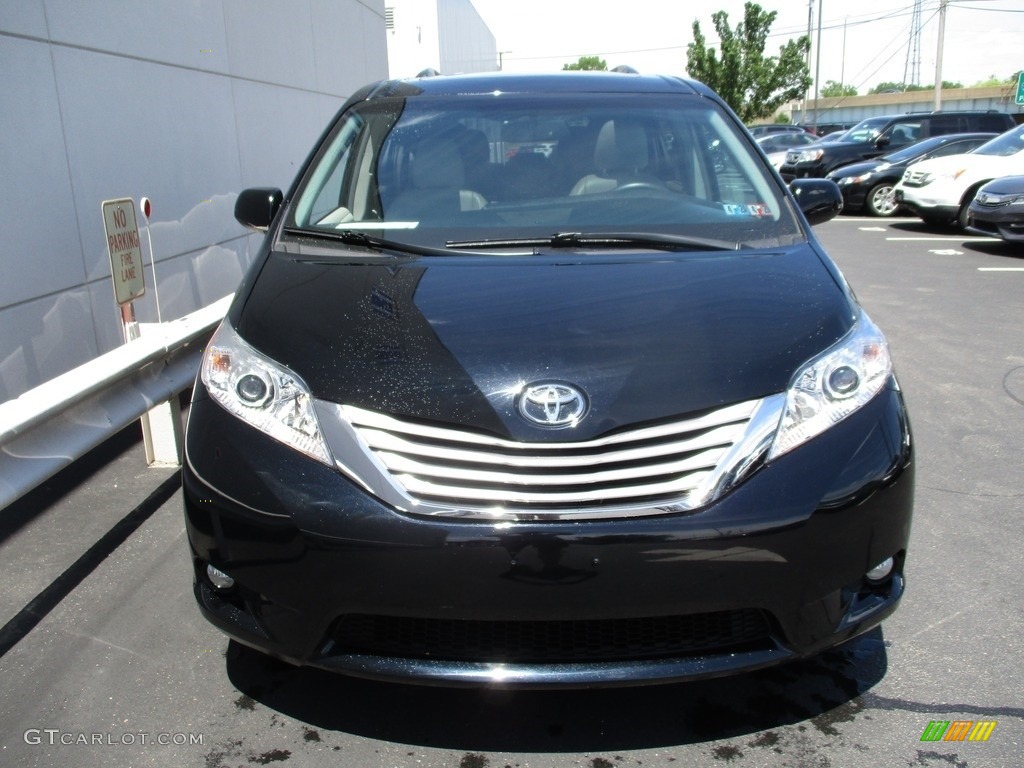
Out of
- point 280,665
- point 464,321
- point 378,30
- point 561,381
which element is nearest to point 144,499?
point 280,665

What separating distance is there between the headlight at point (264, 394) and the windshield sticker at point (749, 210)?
180 centimetres

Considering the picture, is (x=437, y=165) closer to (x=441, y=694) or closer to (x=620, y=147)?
(x=620, y=147)

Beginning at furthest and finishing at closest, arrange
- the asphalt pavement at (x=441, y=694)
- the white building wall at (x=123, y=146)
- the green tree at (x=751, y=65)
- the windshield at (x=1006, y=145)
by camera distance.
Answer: the green tree at (x=751, y=65)
the windshield at (x=1006, y=145)
the white building wall at (x=123, y=146)
the asphalt pavement at (x=441, y=694)

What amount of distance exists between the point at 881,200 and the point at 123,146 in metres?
13.7

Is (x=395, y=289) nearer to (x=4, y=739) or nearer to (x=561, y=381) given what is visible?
(x=561, y=381)

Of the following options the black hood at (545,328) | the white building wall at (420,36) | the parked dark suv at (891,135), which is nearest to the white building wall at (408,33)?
the white building wall at (420,36)

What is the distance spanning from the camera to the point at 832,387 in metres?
2.44

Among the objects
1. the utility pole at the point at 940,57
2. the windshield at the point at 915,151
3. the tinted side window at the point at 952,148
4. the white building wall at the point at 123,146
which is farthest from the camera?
the utility pole at the point at 940,57

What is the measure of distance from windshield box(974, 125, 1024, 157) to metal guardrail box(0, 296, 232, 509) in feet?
40.6

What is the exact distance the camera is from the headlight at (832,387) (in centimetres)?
234

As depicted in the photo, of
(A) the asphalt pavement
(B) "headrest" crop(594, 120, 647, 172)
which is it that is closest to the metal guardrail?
(A) the asphalt pavement

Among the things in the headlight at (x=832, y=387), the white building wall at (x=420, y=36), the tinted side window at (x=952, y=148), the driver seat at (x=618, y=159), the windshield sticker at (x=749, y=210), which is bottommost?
the tinted side window at (x=952, y=148)

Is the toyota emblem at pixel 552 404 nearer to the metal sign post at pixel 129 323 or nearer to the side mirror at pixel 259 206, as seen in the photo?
the side mirror at pixel 259 206

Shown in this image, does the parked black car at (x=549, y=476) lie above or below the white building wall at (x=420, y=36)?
below
